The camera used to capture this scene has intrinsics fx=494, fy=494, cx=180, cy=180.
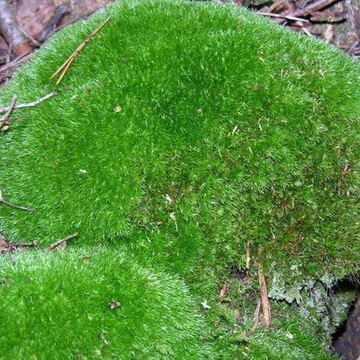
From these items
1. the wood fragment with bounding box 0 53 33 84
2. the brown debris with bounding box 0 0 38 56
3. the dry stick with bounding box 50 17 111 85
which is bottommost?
the wood fragment with bounding box 0 53 33 84

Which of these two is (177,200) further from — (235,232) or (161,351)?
(161,351)

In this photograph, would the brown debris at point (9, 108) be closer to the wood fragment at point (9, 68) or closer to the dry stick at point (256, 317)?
the wood fragment at point (9, 68)

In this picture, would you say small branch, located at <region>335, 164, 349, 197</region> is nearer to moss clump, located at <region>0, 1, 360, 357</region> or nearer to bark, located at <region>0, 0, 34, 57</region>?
moss clump, located at <region>0, 1, 360, 357</region>

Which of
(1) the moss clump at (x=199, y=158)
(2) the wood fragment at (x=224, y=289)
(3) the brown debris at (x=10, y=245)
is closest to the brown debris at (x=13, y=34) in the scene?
(1) the moss clump at (x=199, y=158)

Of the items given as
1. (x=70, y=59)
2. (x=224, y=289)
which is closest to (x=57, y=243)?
(x=224, y=289)

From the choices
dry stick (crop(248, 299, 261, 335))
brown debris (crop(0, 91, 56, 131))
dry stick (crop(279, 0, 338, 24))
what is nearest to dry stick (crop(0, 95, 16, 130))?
brown debris (crop(0, 91, 56, 131))

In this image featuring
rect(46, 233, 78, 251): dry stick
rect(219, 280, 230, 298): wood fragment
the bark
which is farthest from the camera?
the bark
